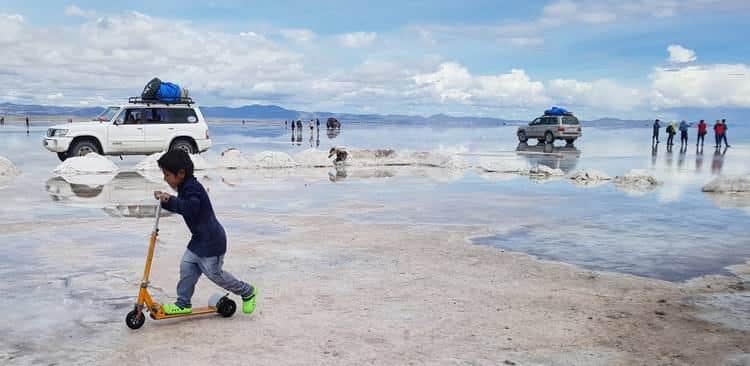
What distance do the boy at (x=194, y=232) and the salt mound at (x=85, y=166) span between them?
1352 centimetres

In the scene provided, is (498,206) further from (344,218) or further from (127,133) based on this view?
(127,133)

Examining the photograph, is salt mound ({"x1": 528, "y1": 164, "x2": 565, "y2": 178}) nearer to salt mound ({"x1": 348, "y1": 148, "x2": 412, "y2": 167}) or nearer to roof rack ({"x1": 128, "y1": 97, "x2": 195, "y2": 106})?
salt mound ({"x1": 348, "y1": 148, "x2": 412, "y2": 167})

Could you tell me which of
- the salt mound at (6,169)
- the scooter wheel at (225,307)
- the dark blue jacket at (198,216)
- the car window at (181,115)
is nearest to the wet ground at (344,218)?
the salt mound at (6,169)

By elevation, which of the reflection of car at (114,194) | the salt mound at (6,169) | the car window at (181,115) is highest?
the car window at (181,115)

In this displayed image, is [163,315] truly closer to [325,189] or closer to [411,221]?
[411,221]

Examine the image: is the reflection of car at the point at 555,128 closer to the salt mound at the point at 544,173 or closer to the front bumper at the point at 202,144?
the salt mound at the point at 544,173

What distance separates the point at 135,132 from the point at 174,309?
624 inches

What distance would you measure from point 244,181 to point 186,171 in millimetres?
11815

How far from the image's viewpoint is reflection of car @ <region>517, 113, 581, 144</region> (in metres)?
38.3

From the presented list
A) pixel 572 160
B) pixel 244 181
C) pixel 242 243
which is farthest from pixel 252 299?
pixel 572 160

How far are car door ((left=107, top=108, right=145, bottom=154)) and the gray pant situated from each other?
15.7 meters

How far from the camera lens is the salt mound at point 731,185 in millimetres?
15320

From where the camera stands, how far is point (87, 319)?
542cm

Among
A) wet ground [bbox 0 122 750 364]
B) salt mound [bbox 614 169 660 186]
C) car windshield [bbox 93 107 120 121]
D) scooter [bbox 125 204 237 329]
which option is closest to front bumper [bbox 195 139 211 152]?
wet ground [bbox 0 122 750 364]
